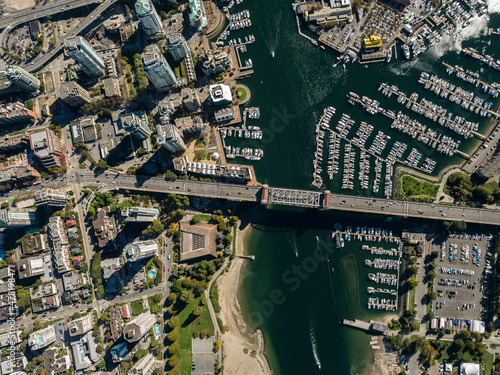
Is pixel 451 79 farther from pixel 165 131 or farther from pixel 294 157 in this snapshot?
pixel 165 131

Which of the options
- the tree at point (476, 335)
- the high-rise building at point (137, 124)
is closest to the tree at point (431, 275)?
the tree at point (476, 335)

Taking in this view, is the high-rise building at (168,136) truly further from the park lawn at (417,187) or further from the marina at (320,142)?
the park lawn at (417,187)

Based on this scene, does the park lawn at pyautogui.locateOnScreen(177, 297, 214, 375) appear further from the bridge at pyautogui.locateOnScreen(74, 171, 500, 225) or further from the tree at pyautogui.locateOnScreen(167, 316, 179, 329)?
the bridge at pyautogui.locateOnScreen(74, 171, 500, 225)

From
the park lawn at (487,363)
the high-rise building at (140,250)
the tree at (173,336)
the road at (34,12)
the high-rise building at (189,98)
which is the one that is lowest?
the park lawn at (487,363)

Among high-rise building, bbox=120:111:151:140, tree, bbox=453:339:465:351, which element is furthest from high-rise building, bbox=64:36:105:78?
tree, bbox=453:339:465:351

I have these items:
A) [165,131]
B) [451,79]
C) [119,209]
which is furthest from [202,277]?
[451,79]

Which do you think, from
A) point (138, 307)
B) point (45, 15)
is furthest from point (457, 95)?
point (45, 15)
